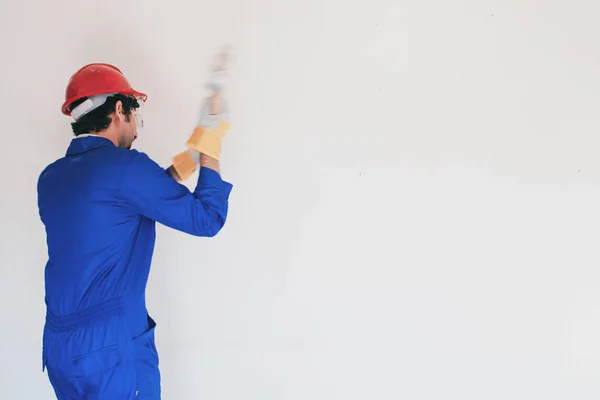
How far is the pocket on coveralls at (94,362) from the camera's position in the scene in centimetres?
111

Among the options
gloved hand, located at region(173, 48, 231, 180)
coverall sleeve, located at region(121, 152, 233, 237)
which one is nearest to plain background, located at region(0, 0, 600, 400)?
gloved hand, located at region(173, 48, 231, 180)

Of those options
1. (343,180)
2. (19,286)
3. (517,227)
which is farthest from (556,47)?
(19,286)

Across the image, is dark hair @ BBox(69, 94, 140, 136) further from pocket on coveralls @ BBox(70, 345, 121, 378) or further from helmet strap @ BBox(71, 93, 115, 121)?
pocket on coveralls @ BBox(70, 345, 121, 378)

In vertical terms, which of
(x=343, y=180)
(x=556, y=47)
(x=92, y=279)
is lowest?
(x=92, y=279)

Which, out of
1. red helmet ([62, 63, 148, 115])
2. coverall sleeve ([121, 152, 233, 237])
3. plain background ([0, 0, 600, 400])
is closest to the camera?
coverall sleeve ([121, 152, 233, 237])

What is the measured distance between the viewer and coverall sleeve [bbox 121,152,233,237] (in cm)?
109

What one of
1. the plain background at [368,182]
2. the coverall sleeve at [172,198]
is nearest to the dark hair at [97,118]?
the coverall sleeve at [172,198]

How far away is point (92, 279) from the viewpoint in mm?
1134

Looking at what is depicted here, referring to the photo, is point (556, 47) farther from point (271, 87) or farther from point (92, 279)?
point (92, 279)

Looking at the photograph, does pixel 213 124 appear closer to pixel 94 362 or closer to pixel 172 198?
pixel 172 198

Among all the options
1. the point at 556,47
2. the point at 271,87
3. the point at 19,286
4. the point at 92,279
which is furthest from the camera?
the point at 19,286

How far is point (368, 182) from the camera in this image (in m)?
1.50

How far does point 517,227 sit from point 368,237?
446 millimetres

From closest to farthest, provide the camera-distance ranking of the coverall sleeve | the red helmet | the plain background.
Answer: the coverall sleeve, the red helmet, the plain background
